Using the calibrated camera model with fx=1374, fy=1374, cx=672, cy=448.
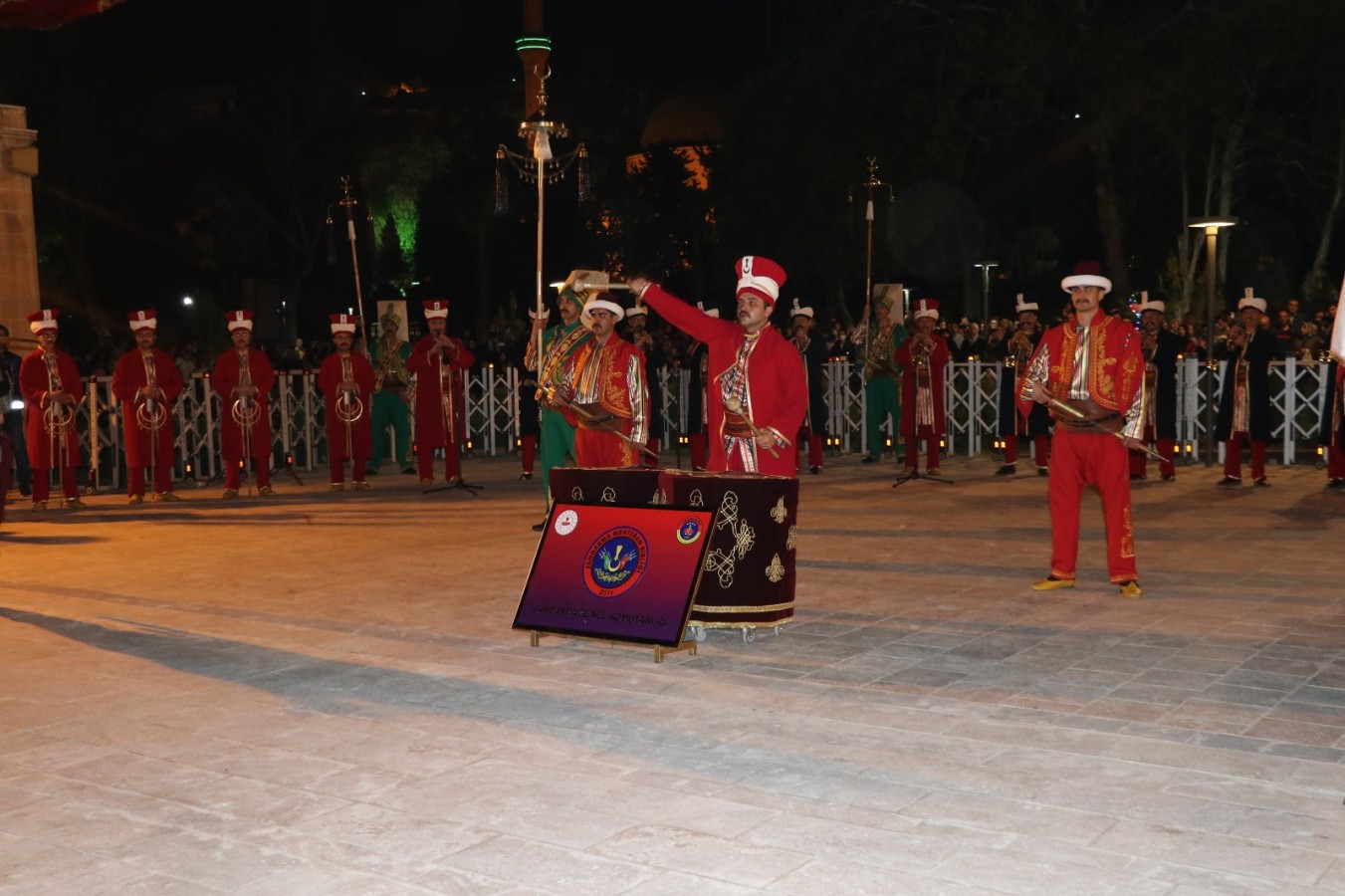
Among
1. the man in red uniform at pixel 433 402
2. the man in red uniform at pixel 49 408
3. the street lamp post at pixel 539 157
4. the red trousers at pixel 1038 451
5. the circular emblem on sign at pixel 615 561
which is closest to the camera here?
the circular emblem on sign at pixel 615 561

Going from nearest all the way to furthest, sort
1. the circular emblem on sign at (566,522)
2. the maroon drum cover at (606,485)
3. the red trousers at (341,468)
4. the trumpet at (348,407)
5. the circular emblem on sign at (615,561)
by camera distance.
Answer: the circular emblem on sign at (615,561), the circular emblem on sign at (566,522), the maroon drum cover at (606,485), the trumpet at (348,407), the red trousers at (341,468)

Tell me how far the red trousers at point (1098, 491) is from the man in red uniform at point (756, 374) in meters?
1.93

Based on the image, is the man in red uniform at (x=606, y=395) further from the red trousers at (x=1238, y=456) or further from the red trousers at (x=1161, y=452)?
the red trousers at (x=1238, y=456)

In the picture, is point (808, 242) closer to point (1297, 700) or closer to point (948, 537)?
point (948, 537)

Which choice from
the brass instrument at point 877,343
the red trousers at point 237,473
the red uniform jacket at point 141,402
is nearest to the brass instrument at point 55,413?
the red uniform jacket at point 141,402

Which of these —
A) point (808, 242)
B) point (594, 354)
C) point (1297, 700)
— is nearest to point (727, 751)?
point (1297, 700)

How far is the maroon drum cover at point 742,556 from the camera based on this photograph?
7039mm

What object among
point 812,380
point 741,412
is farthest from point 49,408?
point 741,412

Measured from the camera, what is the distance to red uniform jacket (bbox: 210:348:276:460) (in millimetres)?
15297

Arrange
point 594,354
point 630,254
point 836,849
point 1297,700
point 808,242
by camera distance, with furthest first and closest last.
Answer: point 630,254 → point 808,242 → point 594,354 → point 1297,700 → point 836,849

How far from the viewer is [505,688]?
6168mm

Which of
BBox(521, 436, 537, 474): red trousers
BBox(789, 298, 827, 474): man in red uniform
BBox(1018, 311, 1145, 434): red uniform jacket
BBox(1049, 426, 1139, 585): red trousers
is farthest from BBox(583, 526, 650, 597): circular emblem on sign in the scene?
BBox(789, 298, 827, 474): man in red uniform

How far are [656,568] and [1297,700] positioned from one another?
2.87m

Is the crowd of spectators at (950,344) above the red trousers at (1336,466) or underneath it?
above
